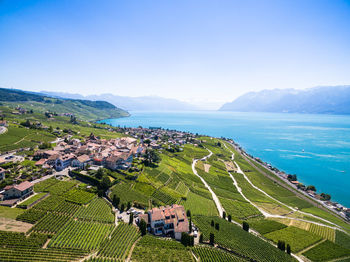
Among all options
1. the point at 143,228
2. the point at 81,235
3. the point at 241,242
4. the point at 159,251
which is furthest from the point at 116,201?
the point at 241,242

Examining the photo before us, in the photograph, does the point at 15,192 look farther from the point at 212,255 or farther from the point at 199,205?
the point at 199,205

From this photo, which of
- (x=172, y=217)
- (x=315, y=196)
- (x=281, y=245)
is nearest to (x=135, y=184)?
(x=172, y=217)

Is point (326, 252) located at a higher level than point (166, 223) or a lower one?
lower

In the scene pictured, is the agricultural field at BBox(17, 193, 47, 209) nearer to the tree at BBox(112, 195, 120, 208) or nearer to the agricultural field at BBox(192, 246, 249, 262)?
the tree at BBox(112, 195, 120, 208)

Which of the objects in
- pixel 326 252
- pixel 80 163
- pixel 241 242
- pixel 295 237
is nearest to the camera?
pixel 241 242

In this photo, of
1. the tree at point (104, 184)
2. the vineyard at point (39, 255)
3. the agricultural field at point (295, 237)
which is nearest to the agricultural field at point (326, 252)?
the agricultural field at point (295, 237)

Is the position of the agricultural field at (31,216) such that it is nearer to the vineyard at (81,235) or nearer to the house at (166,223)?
the vineyard at (81,235)

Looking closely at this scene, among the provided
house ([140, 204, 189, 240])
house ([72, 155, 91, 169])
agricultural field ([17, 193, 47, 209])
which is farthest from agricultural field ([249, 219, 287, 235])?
house ([72, 155, 91, 169])
